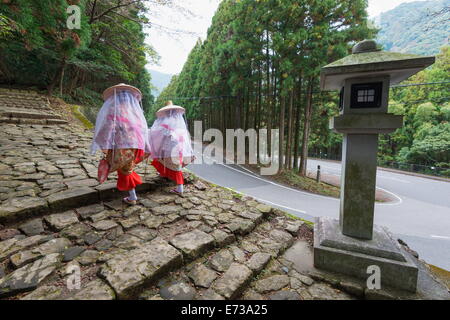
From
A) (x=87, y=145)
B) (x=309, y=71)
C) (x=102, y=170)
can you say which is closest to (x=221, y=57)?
(x=309, y=71)

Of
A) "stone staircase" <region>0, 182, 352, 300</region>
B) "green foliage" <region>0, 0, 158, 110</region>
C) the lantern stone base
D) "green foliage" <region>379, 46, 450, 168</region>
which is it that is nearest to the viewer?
"stone staircase" <region>0, 182, 352, 300</region>

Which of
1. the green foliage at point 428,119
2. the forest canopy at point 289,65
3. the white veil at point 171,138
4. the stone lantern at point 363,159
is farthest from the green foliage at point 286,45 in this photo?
the green foliage at point 428,119

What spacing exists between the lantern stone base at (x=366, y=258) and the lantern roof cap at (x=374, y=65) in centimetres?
211

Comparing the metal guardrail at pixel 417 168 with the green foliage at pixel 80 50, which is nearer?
the green foliage at pixel 80 50

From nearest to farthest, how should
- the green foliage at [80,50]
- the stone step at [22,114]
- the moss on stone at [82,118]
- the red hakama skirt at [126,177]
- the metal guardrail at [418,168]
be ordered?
the red hakama skirt at [126,177]
the stone step at [22,114]
the green foliage at [80,50]
the moss on stone at [82,118]
the metal guardrail at [418,168]

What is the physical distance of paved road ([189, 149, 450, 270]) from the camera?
577cm

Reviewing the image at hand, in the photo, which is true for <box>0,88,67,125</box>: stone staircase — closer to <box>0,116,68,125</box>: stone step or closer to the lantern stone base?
<box>0,116,68,125</box>: stone step

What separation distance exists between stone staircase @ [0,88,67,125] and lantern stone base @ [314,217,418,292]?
9997 mm

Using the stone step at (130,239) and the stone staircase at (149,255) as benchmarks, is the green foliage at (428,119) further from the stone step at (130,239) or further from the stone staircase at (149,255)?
the stone step at (130,239)

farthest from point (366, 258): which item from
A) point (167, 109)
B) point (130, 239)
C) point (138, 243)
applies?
point (167, 109)

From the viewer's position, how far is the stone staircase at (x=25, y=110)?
721 centimetres

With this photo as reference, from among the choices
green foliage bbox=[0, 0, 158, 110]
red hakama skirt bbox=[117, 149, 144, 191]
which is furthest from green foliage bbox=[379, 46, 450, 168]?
red hakama skirt bbox=[117, 149, 144, 191]

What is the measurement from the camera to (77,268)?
198 cm

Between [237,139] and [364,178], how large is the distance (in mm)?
15794
